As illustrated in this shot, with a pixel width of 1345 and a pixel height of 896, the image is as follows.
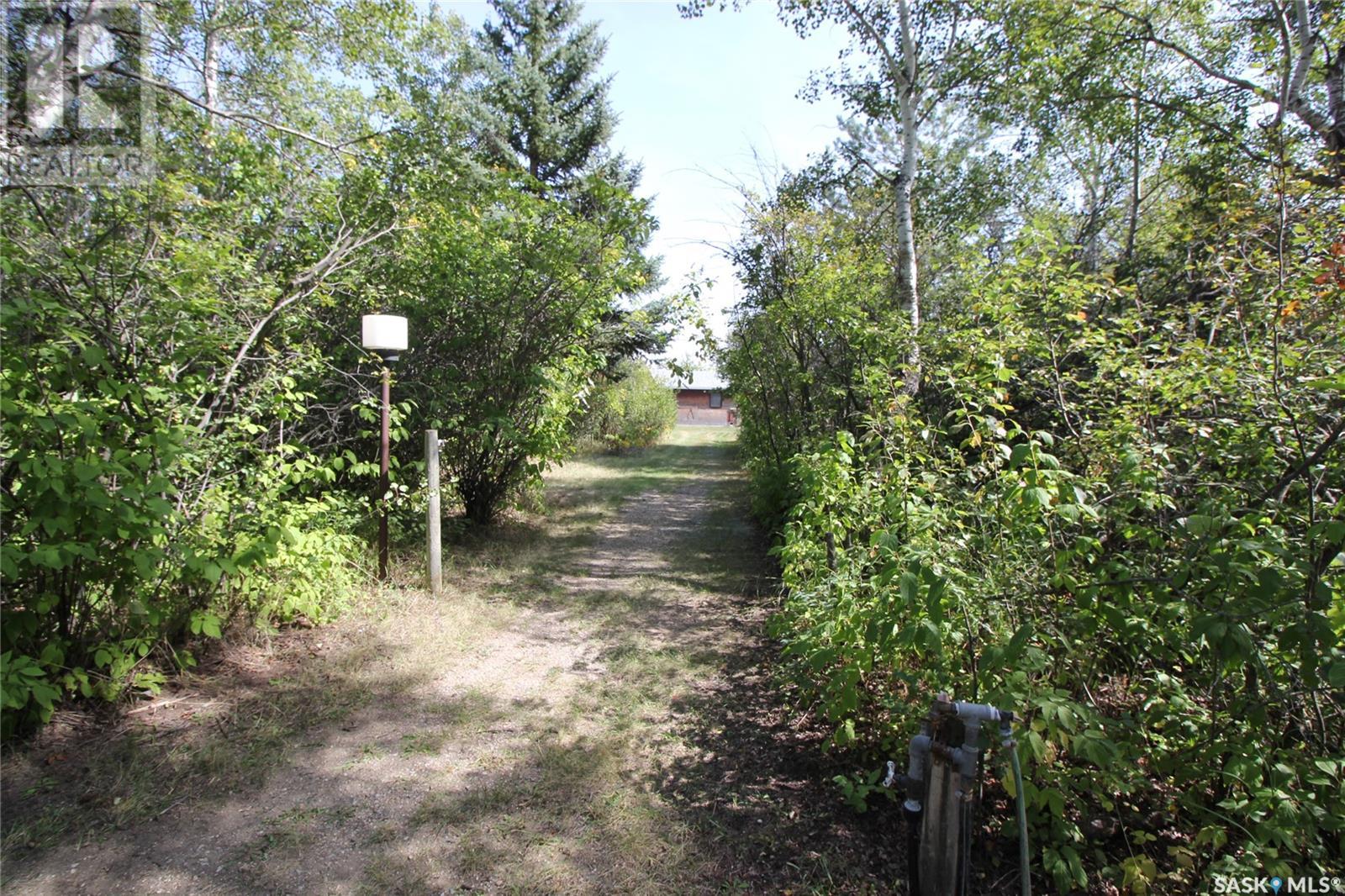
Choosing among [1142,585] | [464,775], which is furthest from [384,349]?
[1142,585]

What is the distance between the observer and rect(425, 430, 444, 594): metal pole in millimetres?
4648

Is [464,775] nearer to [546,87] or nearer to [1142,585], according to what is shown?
[1142,585]

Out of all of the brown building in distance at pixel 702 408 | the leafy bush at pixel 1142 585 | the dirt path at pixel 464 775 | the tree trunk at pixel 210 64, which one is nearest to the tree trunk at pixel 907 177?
the leafy bush at pixel 1142 585

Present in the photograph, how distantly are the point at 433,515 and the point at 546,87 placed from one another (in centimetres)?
1242

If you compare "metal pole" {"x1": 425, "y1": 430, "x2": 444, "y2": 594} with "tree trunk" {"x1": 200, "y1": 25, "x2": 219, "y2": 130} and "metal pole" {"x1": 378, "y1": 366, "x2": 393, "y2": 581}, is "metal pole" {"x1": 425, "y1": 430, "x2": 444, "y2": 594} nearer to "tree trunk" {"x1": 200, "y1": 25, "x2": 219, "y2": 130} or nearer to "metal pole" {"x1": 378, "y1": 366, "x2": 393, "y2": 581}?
"metal pole" {"x1": 378, "y1": 366, "x2": 393, "y2": 581}

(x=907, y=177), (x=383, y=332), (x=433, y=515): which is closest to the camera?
(x=383, y=332)

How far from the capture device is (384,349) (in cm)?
441

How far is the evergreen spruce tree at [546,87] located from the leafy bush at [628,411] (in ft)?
17.4

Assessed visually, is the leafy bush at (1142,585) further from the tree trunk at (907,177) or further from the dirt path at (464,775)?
the tree trunk at (907,177)

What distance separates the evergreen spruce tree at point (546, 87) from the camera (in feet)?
44.3

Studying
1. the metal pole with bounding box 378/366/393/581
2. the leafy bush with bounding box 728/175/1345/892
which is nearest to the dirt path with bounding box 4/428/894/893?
the metal pole with bounding box 378/366/393/581

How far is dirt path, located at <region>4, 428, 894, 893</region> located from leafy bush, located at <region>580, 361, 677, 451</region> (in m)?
11.0

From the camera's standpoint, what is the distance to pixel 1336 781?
1534 mm

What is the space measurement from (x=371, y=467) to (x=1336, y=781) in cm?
471
